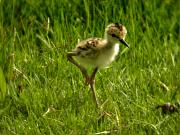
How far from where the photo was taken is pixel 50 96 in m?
5.46

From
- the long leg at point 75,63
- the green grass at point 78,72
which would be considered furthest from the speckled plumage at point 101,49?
the green grass at point 78,72

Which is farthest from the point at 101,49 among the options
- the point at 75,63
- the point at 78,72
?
the point at 78,72

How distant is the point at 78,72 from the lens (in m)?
5.91

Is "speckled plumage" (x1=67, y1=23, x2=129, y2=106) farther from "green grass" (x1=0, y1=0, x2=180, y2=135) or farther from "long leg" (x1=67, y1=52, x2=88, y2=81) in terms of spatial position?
"green grass" (x1=0, y1=0, x2=180, y2=135)

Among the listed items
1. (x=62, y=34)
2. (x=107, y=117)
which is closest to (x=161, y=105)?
(x=107, y=117)

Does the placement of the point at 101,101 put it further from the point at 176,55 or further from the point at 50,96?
the point at 176,55

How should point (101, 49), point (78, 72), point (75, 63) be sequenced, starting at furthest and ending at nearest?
1. point (78, 72)
2. point (75, 63)
3. point (101, 49)

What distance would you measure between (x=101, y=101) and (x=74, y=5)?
1769 mm

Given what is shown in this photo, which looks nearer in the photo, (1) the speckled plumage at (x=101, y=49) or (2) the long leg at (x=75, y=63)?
(1) the speckled plumage at (x=101, y=49)

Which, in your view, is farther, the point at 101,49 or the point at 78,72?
the point at 78,72

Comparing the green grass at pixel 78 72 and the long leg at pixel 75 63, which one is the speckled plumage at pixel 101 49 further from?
the green grass at pixel 78 72

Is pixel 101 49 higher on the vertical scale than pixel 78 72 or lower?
higher

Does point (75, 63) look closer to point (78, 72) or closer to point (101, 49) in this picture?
point (101, 49)

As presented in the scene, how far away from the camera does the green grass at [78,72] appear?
5.07 metres
